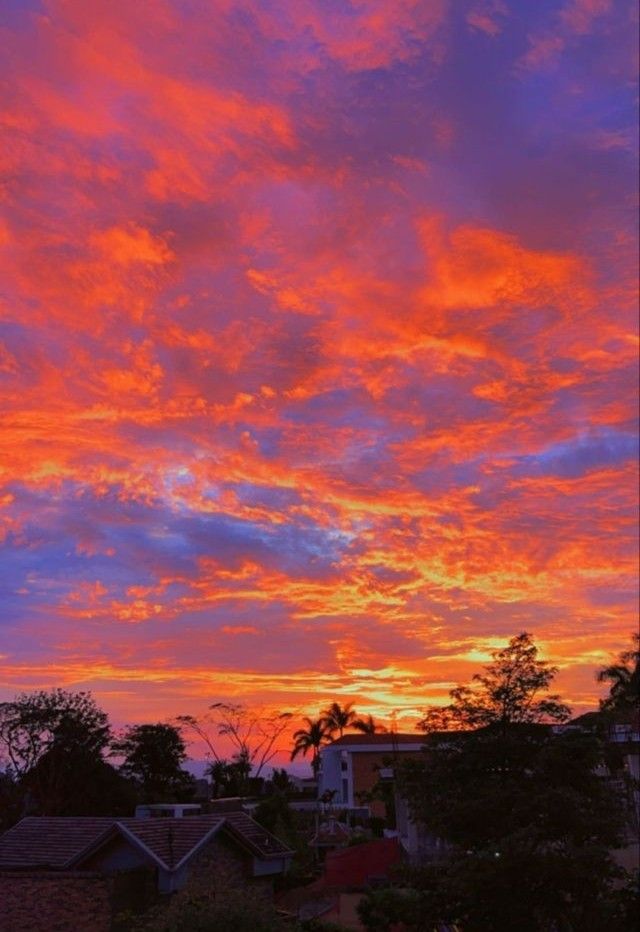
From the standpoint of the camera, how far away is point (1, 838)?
115ft

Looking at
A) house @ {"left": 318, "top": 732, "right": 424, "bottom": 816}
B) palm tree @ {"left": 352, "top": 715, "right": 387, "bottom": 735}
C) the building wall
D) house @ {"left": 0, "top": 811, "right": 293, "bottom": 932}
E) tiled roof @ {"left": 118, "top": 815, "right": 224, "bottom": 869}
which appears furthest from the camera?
palm tree @ {"left": 352, "top": 715, "right": 387, "bottom": 735}

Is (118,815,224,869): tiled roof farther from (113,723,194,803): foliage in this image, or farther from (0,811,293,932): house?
(113,723,194,803): foliage

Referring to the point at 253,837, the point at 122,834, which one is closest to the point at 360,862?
the point at 253,837

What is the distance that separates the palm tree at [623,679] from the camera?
51.9m

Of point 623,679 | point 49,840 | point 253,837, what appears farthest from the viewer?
point 623,679

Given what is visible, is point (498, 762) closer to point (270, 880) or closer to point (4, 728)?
point (270, 880)

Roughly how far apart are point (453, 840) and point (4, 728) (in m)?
51.1

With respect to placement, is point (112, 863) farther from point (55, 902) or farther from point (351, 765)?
point (351, 765)

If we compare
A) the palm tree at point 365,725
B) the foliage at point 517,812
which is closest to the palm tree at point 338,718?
the palm tree at point 365,725

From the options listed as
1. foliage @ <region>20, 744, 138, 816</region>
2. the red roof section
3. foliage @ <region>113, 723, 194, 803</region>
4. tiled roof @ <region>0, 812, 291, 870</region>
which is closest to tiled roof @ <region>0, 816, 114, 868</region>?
tiled roof @ <region>0, 812, 291, 870</region>

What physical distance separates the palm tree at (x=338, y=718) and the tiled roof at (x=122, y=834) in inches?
2593

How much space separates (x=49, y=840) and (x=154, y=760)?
44.1 metres

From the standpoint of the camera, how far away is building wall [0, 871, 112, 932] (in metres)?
27.0

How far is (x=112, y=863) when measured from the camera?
29625 mm
